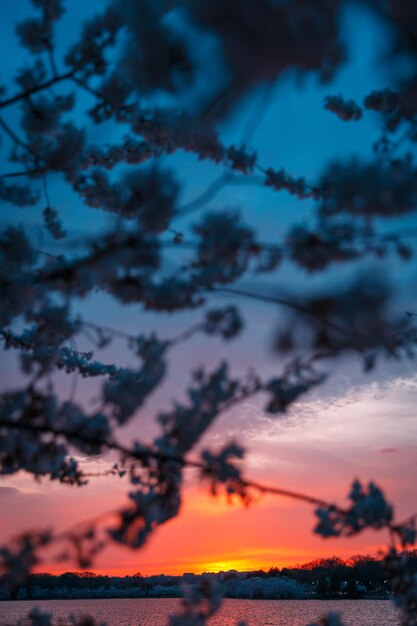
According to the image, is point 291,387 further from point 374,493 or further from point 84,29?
point 84,29

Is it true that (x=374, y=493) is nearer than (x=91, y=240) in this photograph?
No

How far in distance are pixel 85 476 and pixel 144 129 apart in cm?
180

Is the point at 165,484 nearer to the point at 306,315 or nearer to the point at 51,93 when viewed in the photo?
the point at 306,315

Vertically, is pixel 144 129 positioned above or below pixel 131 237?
above

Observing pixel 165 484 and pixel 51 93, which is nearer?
pixel 165 484

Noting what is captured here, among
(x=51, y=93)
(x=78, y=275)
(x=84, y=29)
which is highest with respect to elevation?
(x=84, y=29)

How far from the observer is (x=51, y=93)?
296 cm

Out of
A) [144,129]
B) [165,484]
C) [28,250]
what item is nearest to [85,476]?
[165,484]

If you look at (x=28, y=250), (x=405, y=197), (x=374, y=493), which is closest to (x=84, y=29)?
(x=28, y=250)

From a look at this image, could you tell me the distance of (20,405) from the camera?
2.62 m

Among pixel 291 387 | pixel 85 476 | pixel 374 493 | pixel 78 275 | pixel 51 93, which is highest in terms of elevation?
pixel 51 93

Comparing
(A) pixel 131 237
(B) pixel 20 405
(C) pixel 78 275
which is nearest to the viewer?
(A) pixel 131 237

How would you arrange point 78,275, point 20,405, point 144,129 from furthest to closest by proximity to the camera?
1. point 144,129
2. point 20,405
3. point 78,275

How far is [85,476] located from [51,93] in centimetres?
197
